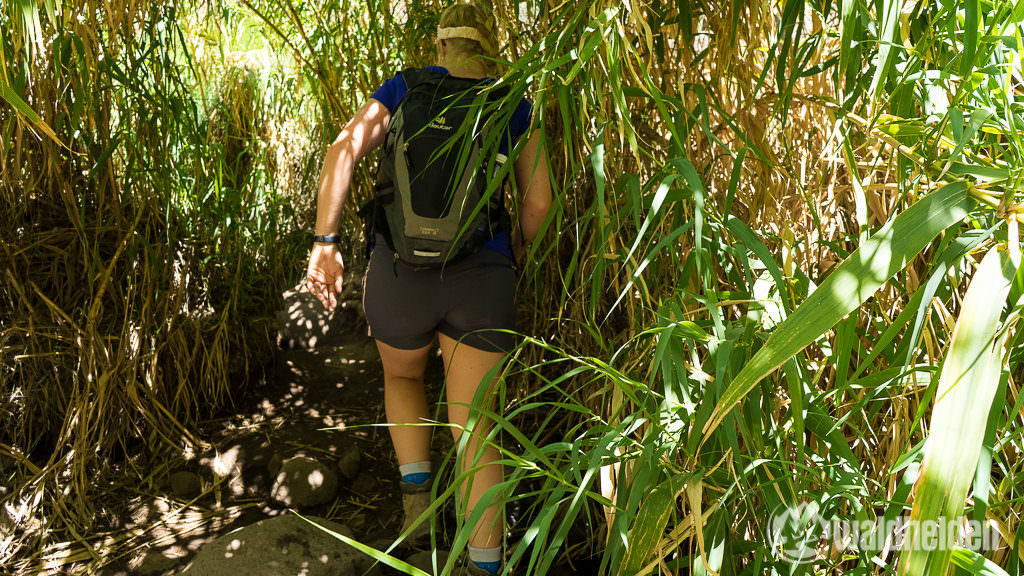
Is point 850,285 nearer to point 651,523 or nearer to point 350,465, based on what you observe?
Result: point 651,523

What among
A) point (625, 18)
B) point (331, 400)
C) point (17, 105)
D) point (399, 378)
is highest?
point (625, 18)

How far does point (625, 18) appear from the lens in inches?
60.8

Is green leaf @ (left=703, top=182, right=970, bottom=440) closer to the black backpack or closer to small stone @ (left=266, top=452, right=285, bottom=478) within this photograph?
the black backpack

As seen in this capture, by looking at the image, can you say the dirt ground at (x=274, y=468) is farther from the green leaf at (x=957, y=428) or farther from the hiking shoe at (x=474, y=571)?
the green leaf at (x=957, y=428)

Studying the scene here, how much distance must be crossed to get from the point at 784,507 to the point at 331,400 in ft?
7.06

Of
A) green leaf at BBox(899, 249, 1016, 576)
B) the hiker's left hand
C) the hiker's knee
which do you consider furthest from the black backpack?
green leaf at BBox(899, 249, 1016, 576)

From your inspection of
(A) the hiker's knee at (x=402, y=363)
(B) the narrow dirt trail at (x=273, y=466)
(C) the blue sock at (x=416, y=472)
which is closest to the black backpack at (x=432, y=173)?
(A) the hiker's knee at (x=402, y=363)

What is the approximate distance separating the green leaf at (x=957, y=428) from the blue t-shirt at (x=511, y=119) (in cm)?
115

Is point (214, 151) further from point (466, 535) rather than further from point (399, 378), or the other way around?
point (466, 535)

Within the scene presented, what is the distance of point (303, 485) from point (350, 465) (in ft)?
0.61

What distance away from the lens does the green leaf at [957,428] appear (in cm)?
56

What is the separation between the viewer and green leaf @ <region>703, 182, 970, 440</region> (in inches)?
25.4

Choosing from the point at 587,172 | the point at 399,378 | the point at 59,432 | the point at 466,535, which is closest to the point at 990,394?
the point at 466,535

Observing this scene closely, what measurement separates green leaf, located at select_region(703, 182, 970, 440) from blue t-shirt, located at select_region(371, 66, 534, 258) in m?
1.04
